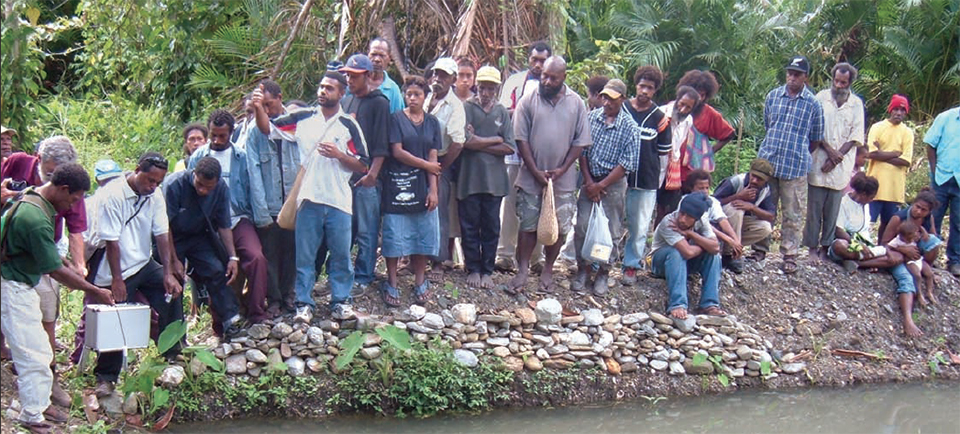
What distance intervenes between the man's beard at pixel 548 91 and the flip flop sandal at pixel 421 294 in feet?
5.56

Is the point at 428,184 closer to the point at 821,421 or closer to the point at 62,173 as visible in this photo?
the point at 62,173

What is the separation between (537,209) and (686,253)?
1249 mm

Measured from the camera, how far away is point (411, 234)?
24.1 ft

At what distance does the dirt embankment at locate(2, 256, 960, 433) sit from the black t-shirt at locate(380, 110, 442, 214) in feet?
2.23

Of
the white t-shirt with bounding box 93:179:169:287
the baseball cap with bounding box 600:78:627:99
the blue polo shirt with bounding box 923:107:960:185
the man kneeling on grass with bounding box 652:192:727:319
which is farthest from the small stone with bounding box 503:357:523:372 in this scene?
the blue polo shirt with bounding box 923:107:960:185

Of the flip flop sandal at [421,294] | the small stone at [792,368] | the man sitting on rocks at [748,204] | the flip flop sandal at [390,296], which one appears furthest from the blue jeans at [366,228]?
the small stone at [792,368]

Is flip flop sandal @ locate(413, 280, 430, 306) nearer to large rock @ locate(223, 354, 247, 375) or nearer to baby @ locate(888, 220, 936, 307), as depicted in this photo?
large rock @ locate(223, 354, 247, 375)

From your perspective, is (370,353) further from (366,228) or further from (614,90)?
(614,90)

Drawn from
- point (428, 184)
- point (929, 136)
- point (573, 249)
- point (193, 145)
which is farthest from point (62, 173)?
point (929, 136)

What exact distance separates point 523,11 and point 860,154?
131 inches

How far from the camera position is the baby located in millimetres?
8852

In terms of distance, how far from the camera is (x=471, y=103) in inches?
299

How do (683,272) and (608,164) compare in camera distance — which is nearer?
(608,164)

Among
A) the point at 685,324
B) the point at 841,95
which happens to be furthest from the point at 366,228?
the point at 841,95
